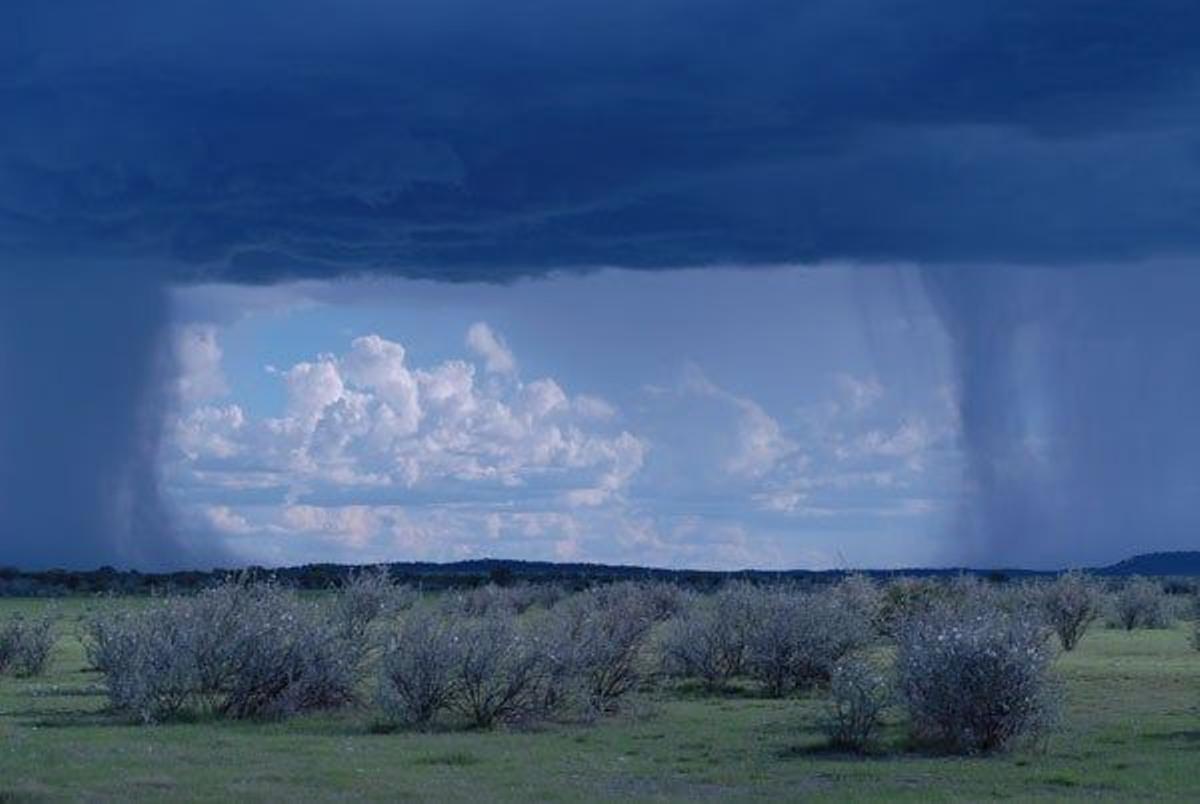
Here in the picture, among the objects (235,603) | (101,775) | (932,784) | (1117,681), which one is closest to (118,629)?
(235,603)

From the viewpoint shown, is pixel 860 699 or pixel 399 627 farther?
pixel 399 627

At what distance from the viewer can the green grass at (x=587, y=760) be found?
26.7m

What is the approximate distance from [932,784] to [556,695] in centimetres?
1173

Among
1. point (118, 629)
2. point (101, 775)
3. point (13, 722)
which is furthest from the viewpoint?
point (118, 629)

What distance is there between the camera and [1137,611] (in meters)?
81.1

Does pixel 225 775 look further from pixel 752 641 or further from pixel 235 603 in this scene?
pixel 752 641

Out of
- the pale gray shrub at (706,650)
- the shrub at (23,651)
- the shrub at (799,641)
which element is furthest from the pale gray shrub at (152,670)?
the shrub at (799,641)

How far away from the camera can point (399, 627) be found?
4131cm

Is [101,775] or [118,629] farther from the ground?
[118,629]

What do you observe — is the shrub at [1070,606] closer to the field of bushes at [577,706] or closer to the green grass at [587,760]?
the field of bushes at [577,706]

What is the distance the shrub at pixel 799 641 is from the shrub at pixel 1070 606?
17.5m

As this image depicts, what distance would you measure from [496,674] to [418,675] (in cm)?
158

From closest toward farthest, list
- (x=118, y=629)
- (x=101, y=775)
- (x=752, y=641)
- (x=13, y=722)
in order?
(x=101, y=775), (x=13, y=722), (x=118, y=629), (x=752, y=641)

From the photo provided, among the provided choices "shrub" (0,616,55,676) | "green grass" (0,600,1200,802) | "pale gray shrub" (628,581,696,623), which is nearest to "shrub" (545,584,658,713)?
"green grass" (0,600,1200,802)
